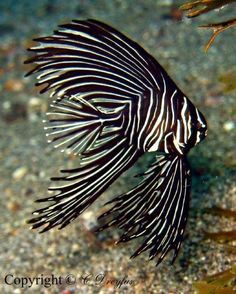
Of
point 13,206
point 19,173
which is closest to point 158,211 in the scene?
point 13,206

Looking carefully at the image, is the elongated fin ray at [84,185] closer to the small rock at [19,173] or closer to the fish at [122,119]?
the fish at [122,119]

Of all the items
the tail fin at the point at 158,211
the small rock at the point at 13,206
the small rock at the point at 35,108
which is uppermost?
the small rock at the point at 35,108

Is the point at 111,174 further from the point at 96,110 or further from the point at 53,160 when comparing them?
the point at 53,160

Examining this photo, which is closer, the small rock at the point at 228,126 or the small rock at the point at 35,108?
the small rock at the point at 228,126

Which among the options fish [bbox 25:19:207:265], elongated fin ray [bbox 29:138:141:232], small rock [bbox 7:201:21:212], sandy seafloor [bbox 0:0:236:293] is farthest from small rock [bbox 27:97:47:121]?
elongated fin ray [bbox 29:138:141:232]

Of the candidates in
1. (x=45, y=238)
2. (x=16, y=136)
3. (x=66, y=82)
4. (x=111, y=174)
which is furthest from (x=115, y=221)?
(x=16, y=136)

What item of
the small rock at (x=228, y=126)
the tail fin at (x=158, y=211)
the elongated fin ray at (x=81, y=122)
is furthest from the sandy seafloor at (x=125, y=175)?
the elongated fin ray at (x=81, y=122)
